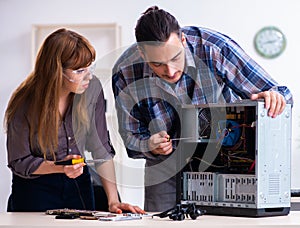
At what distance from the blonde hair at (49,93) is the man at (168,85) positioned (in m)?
0.22

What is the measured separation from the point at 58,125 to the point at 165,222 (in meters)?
0.74

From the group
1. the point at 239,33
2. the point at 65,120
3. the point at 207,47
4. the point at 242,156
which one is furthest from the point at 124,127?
the point at 239,33

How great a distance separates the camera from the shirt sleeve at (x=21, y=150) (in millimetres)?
2078

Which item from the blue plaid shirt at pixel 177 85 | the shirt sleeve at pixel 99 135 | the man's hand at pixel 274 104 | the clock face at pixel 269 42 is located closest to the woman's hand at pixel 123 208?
the shirt sleeve at pixel 99 135

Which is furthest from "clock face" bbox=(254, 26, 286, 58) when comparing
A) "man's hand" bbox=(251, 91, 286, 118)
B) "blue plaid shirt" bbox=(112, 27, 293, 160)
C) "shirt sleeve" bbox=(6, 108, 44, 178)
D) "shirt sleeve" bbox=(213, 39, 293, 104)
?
"man's hand" bbox=(251, 91, 286, 118)

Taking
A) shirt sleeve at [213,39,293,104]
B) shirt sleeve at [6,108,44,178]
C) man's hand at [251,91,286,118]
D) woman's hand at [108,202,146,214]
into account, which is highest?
shirt sleeve at [213,39,293,104]

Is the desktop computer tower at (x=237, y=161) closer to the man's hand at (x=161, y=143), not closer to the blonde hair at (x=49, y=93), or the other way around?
the man's hand at (x=161, y=143)

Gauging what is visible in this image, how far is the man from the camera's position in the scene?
218cm

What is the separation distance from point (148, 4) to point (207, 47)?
298 centimetres

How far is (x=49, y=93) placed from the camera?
218 centimetres

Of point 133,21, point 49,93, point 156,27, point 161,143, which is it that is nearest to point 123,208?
point 161,143

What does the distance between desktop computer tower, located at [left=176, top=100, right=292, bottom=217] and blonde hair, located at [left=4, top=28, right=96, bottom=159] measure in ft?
1.59

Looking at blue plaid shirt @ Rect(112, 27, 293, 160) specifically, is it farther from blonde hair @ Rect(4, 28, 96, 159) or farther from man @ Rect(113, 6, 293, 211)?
blonde hair @ Rect(4, 28, 96, 159)

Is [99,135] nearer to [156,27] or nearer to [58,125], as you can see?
[58,125]
